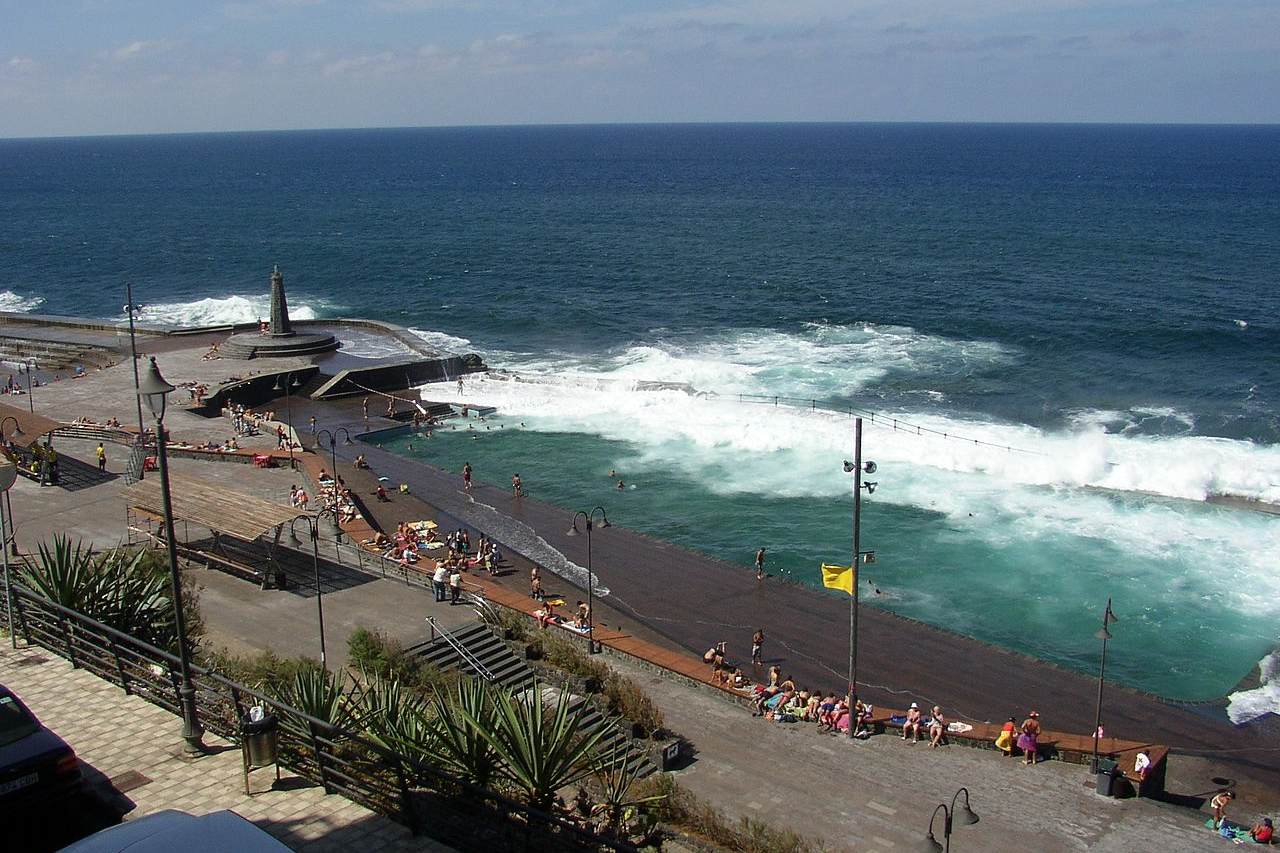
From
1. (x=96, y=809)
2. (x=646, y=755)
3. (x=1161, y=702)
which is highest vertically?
(x=96, y=809)

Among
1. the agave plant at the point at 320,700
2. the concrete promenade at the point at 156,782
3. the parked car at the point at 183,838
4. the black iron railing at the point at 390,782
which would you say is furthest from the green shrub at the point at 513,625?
the parked car at the point at 183,838

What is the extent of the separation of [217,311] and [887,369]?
158ft

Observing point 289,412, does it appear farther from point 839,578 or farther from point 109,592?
point 109,592

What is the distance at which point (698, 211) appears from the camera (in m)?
141

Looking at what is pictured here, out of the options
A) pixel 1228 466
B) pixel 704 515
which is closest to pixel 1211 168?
pixel 1228 466

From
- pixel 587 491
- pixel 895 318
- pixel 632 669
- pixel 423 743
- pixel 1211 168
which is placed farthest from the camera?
pixel 1211 168

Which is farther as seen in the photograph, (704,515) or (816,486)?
(816,486)

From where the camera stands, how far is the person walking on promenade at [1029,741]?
70.0ft

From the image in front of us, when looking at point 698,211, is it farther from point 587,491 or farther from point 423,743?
point 423,743

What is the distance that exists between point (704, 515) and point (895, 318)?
3970 cm

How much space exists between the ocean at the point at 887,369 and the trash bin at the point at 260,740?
72.8ft

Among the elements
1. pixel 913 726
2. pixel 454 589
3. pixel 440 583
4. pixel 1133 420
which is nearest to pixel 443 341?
pixel 1133 420

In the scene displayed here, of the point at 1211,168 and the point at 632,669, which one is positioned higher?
the point at 1211,168

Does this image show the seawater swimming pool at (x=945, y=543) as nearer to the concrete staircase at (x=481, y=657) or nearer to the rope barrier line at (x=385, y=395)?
the rope barrier line at (x=385, y=395)
